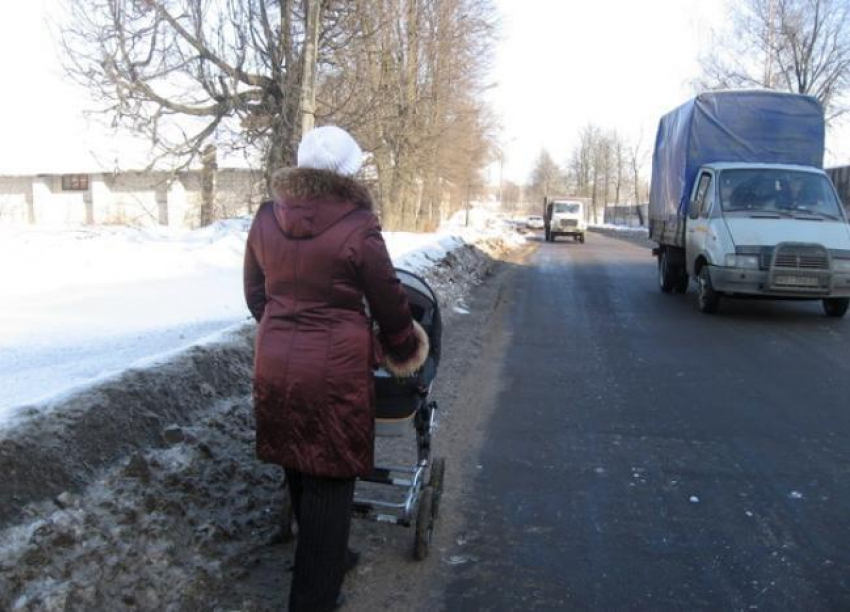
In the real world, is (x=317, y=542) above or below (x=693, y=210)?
below

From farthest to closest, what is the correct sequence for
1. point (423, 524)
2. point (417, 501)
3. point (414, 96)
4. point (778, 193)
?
point (414, 96) → point (778, 193) → point (417, 501) → point (423, 524)

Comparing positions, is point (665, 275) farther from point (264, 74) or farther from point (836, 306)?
point (264, 74)

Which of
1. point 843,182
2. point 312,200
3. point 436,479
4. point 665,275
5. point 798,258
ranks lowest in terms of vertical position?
point 436,479

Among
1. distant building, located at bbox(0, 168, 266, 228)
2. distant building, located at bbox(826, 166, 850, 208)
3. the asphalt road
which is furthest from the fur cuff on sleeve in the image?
distant building, located at bbox(0, 168, 266, 228)

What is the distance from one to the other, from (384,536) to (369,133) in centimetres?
1564

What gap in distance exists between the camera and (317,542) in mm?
3014

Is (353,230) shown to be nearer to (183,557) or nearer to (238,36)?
(183,557)

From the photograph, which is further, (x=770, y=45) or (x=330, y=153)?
(x=770, y=45)

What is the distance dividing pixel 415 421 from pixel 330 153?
146 cm

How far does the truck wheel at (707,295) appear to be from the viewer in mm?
11334

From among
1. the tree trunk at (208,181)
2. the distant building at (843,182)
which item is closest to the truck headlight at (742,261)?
the tree trunk at (208,181)

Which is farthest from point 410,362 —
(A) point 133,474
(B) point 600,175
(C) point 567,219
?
(B) point 600,175

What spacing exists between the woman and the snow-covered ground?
1347 millimetres

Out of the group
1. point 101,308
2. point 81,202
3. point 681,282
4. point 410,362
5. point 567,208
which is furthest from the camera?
point 81,202
